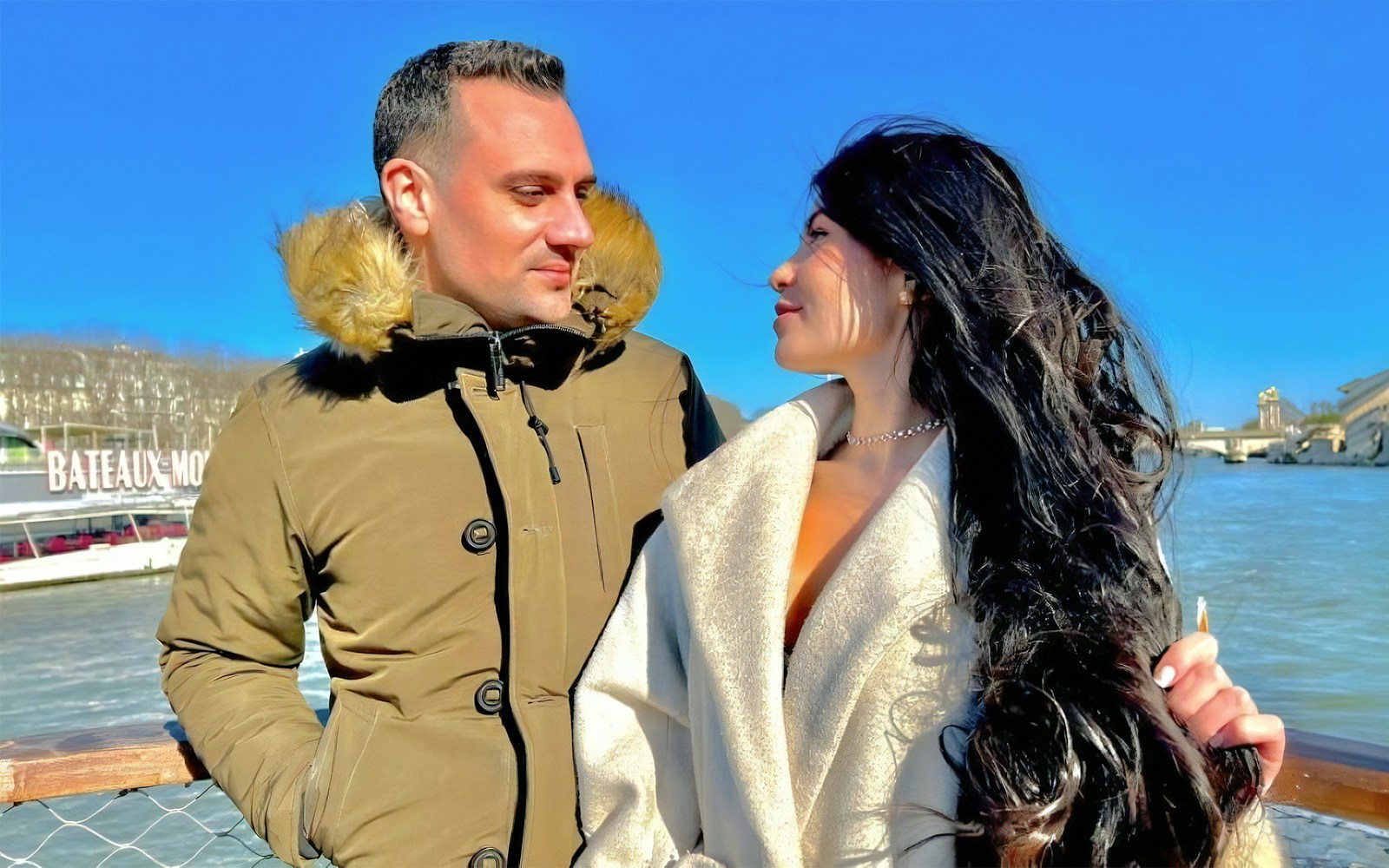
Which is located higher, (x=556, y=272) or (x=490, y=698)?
(x=556, y=272)

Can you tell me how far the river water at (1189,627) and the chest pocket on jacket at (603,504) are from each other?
827 millimetres

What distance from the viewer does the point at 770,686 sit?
4.28ft

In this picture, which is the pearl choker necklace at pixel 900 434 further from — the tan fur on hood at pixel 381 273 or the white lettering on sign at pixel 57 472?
the white lettering on sign at pixel 57 472

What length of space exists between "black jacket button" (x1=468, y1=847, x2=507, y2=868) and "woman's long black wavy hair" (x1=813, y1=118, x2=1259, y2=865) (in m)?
0.68

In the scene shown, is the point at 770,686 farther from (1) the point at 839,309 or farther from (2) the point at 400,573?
(2) the point at 400,573

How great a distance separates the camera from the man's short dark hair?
177 centimetres

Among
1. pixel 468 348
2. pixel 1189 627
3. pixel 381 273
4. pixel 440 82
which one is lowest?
pixel 1189 627

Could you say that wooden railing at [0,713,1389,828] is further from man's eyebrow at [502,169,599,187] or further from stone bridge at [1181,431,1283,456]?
stone bridge at [1181,431,1283,456]

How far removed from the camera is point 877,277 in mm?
1467

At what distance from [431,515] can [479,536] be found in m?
0.09

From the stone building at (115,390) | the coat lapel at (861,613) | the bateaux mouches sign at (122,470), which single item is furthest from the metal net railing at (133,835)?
the stone building at (115,390)

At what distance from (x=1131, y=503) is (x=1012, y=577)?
21 centimetres

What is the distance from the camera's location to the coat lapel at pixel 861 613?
1247 millimetres

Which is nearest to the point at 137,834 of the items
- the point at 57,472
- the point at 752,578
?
the point at 752,578
